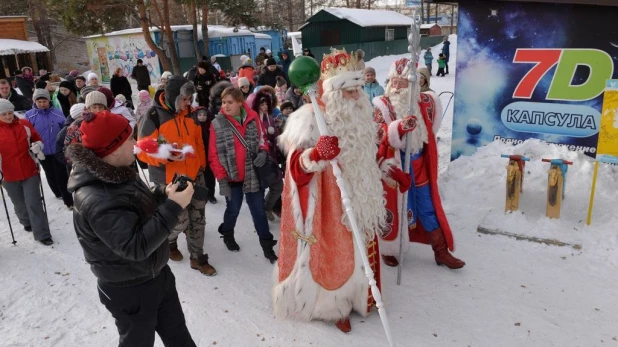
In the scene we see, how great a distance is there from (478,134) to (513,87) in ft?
2.72

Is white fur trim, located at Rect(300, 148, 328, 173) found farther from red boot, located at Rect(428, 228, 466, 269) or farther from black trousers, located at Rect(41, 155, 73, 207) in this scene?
black trousers, located at Rect(41, 155, 73, 207)

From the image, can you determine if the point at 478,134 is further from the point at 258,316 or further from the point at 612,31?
the point at 258,316

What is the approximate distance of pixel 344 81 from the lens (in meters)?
3.19

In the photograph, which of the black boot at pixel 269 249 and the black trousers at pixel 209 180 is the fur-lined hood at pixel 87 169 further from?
the black trousers at pixel 209 180

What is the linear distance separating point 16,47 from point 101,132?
29599mm

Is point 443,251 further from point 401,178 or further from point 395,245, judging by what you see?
point 401,178

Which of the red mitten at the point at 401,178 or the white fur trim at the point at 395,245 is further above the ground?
the red mitten at the point at 401,178

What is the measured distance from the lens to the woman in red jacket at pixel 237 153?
4.38 metres

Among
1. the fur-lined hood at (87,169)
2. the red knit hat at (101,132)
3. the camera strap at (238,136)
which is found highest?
the red knit hat at (101,132)

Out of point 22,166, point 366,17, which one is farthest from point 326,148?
point 366,17

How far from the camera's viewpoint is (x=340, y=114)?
3.24 metres

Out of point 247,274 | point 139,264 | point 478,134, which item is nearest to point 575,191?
point 478,134

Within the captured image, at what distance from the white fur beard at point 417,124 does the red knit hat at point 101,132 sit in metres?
2.69

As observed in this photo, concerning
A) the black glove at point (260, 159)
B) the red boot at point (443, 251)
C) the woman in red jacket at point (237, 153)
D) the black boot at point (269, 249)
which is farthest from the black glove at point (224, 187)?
the red boot at point (443, 251)
